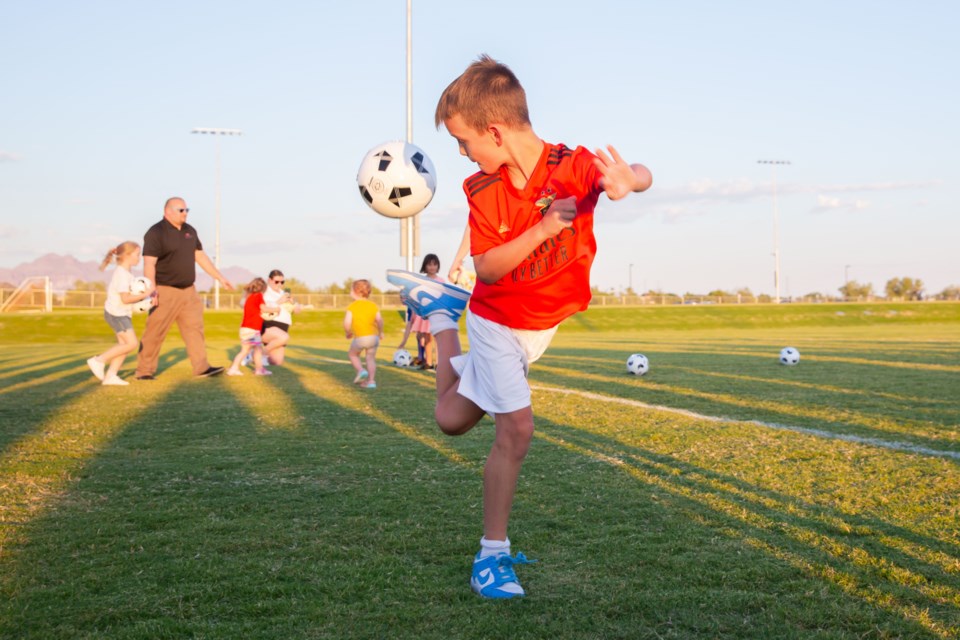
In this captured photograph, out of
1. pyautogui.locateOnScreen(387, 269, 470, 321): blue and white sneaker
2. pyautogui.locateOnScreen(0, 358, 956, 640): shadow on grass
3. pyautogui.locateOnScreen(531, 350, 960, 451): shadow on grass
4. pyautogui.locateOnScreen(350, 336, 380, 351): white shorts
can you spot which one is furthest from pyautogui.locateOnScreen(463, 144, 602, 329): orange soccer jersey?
pyautogui.locateOnScreen(350, 336, 380, 351): white shorts

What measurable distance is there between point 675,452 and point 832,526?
5.77 ft

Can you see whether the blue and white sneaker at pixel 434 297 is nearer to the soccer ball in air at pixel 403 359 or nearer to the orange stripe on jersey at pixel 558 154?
the orange stripe on jersey at pixel 558 154

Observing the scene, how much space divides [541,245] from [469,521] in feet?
4.57

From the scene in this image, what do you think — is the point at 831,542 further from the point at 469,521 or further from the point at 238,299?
the point at 238,299

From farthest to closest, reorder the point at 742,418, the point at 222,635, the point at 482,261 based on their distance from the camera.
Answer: the point at 742,418 < the point at 482,261 < the point at 222,635

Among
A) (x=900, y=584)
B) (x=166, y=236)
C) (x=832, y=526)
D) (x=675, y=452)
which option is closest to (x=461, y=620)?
(x=900, y=584)

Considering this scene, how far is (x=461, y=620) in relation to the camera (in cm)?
249

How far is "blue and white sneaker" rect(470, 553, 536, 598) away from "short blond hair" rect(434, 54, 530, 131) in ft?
5.30

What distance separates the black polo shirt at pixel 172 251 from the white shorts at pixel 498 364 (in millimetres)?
8618

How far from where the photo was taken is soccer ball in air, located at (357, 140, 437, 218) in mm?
7551

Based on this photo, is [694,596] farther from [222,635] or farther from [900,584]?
[222,635]

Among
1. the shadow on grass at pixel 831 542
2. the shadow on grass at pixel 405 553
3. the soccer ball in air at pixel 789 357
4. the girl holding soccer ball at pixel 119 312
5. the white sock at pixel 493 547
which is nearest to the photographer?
the shadow on grass at pixel 405 553

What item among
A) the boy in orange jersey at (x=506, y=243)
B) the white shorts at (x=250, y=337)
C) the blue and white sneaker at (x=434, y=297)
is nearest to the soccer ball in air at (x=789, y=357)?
the white shorts at (x=250, y=337)

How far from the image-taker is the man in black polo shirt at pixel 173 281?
10.7m
